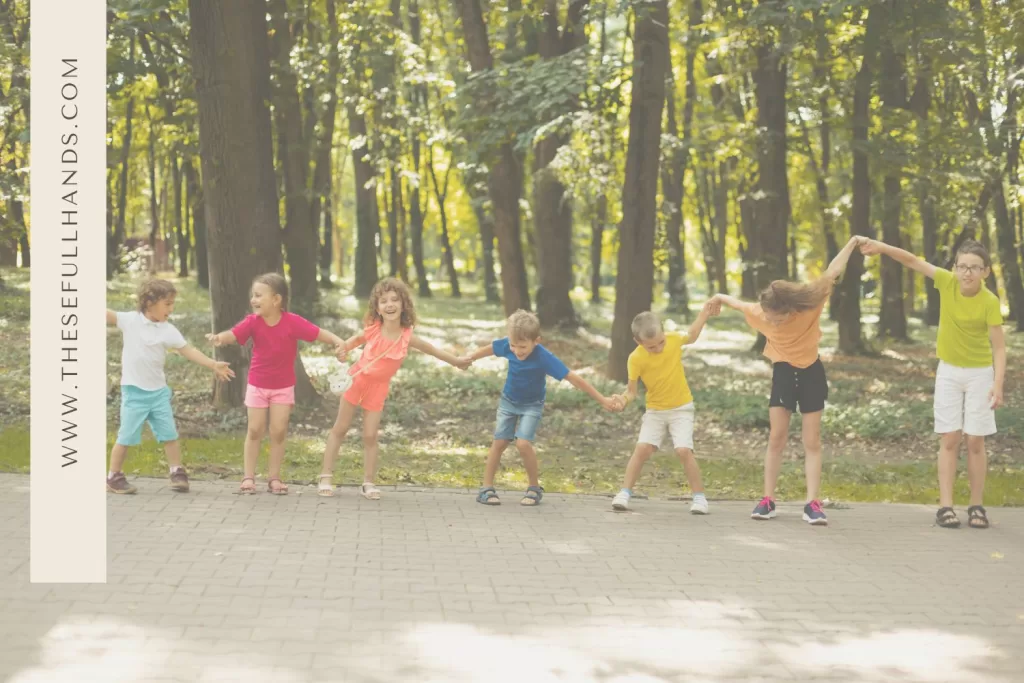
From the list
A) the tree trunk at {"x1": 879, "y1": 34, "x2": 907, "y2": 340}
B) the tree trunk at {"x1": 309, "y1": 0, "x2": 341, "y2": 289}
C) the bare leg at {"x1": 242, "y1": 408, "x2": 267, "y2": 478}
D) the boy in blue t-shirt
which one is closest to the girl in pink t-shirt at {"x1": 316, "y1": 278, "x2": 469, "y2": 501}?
the boy in blue t-shirt

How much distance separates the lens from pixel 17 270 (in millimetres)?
21812

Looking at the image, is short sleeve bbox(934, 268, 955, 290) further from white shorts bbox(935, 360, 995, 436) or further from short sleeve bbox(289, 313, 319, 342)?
short sleeve bbox(289, 313, 319, 342)

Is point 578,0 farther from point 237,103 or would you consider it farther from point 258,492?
point 258,492

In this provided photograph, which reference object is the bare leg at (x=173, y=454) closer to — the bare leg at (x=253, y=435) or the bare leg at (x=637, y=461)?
the bare leg at (x=253, y=435)

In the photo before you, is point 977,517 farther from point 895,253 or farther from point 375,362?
point 375,362

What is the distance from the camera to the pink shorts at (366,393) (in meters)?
9.30

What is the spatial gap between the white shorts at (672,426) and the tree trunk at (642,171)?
817 centimetres

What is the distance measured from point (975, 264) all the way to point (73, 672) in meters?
6.60

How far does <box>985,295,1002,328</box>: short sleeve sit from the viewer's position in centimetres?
852

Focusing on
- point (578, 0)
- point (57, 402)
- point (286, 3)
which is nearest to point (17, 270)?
point (286, 3)

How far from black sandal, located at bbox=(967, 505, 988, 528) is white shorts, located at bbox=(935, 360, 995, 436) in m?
0.61

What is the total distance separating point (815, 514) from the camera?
8852 millimetres

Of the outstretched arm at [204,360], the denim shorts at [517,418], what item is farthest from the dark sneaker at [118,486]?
the denim shorts at [517,418]

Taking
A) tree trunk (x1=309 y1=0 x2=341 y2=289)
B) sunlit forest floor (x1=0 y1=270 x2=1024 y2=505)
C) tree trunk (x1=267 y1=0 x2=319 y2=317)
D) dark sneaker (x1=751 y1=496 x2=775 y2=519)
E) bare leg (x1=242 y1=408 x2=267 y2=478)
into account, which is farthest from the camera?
tree trunk (x1=267 y1=0 x2=319 y2=317)
